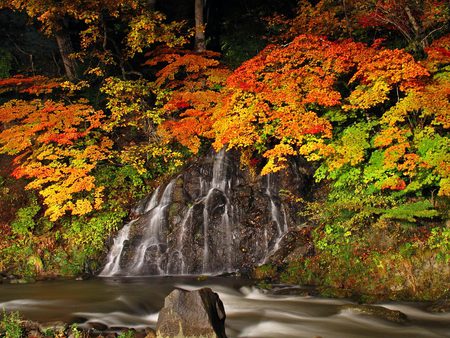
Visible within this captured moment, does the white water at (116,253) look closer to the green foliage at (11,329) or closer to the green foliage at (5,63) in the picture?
the green foliage at (11,329)

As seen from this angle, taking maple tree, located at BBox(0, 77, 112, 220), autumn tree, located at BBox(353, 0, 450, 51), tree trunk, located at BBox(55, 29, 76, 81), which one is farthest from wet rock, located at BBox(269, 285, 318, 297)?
tree trunk, located at BBox(55, 29, 76, 81)

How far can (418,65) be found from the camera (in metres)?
9.66

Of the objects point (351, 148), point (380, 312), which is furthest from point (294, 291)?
point (351, 148)

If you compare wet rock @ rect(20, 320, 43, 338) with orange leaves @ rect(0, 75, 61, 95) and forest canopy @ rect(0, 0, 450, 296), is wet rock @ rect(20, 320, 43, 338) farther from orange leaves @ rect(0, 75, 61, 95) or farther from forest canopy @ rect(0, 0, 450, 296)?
orange leaves @ rect(0, 75, 61, 95)

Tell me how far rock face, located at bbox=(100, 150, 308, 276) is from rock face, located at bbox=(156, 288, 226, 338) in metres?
5.91

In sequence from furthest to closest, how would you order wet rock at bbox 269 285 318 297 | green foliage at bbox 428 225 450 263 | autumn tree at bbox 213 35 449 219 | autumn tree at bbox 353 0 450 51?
autumn tree at bbox 353 0 450 51 < wet rock at bbox 269 285 318 297 < autumn tree at bbox 213 35 449 219 < green foliage at bbox 428 225 450 263

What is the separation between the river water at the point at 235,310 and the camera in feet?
25.1

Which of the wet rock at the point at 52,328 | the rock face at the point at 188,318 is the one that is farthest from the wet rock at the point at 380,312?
the wet rock at the point at 52,328

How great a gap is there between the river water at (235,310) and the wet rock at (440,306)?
0.12 meters

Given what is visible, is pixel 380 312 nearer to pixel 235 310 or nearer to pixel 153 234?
pixel 235 310

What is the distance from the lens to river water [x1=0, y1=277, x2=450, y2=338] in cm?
766

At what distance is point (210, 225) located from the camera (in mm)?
12969

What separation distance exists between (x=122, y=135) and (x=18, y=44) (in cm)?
772

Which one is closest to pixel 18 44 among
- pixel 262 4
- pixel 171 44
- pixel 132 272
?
pixel 171 44
